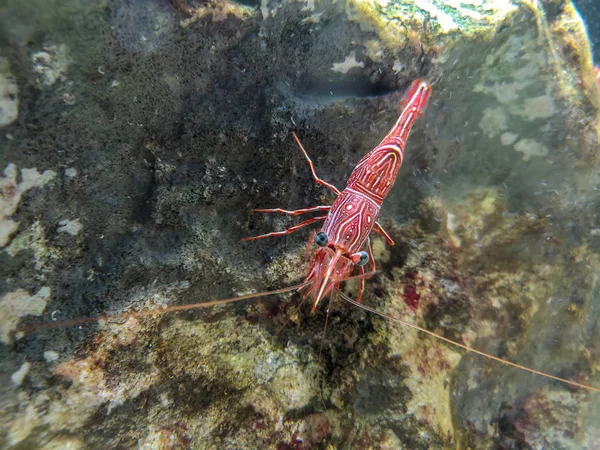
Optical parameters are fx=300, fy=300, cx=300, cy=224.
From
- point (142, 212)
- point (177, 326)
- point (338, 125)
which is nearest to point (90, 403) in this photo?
point (177, 326)

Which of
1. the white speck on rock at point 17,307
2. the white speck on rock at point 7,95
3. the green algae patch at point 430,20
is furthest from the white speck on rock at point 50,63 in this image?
the green algae patch at point 430,20

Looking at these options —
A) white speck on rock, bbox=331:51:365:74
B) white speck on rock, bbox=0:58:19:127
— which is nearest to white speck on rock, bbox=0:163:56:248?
white speck on rock, bbox=0:58:19:127

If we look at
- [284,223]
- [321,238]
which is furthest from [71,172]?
[321,238]

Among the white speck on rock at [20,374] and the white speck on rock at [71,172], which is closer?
the white speck on rock at [20,374]

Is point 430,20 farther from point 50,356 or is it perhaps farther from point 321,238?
point 50,356

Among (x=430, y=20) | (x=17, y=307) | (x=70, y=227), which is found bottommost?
(x=17, y=307)

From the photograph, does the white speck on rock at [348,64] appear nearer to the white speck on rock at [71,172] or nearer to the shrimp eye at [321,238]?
the shrimp eye at [321,238]
